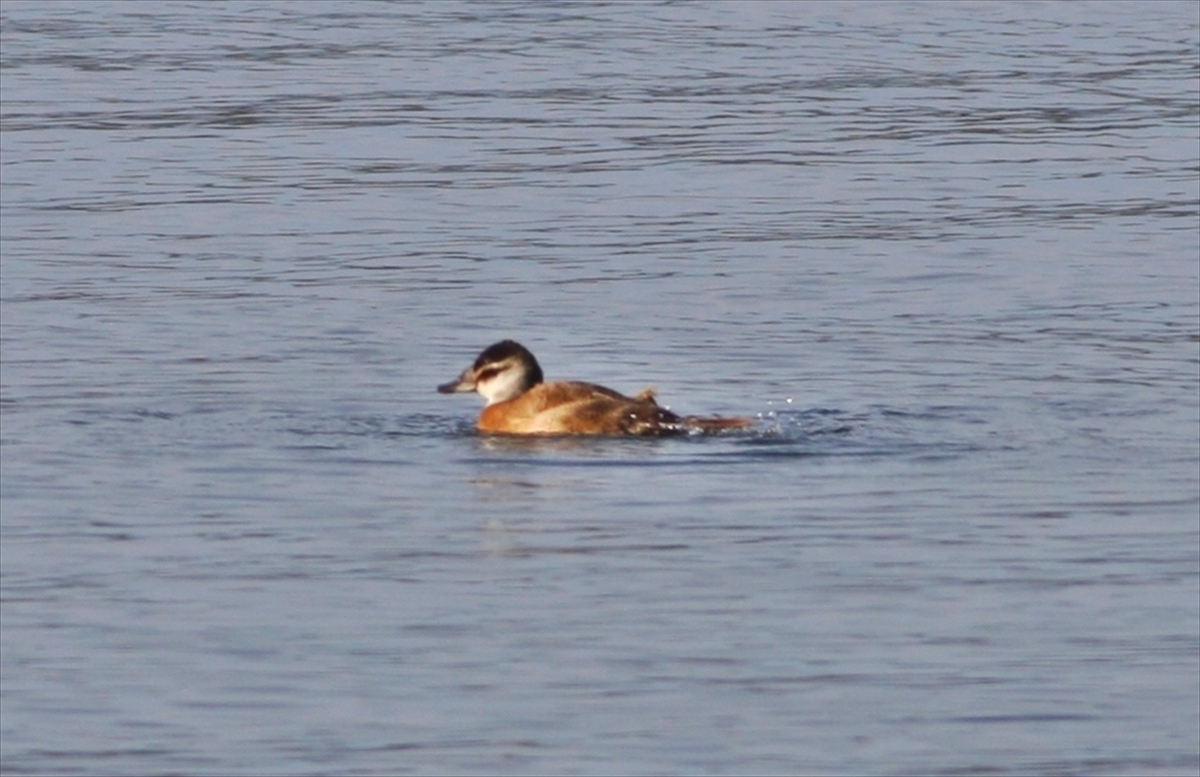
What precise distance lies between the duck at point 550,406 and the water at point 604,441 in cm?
13

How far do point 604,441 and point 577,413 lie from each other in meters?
0.25

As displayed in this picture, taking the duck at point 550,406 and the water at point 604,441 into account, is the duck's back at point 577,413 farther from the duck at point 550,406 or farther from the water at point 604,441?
the water at point 604,441

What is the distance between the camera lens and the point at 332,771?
27.9 ft

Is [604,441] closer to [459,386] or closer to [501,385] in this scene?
[501,385]

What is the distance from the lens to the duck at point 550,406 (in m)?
13.4

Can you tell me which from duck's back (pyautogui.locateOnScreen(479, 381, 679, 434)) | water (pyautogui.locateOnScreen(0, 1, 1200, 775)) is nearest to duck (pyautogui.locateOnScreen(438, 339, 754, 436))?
duck's back (pyautogui.locateOnScreen(479, 381, 679, 434))

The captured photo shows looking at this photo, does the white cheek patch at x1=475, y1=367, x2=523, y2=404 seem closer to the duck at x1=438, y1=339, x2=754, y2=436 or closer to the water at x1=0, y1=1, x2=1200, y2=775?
the duck at x1=438, y1=339, x2=754, y2=436

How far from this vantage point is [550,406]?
44.8 feet

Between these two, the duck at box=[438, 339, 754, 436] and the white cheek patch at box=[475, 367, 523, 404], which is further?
the white cheek patch at box=[475, 367, 523, 404]

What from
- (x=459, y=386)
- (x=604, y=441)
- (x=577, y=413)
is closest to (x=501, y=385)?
(x=459, y=386)

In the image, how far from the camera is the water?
9117 mm

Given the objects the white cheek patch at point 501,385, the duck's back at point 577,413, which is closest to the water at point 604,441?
the duck's back at point 577,413

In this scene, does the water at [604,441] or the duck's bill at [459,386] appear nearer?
the water at [604,441]

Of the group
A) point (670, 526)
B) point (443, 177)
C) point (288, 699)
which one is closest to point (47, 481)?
point (670, 526)
